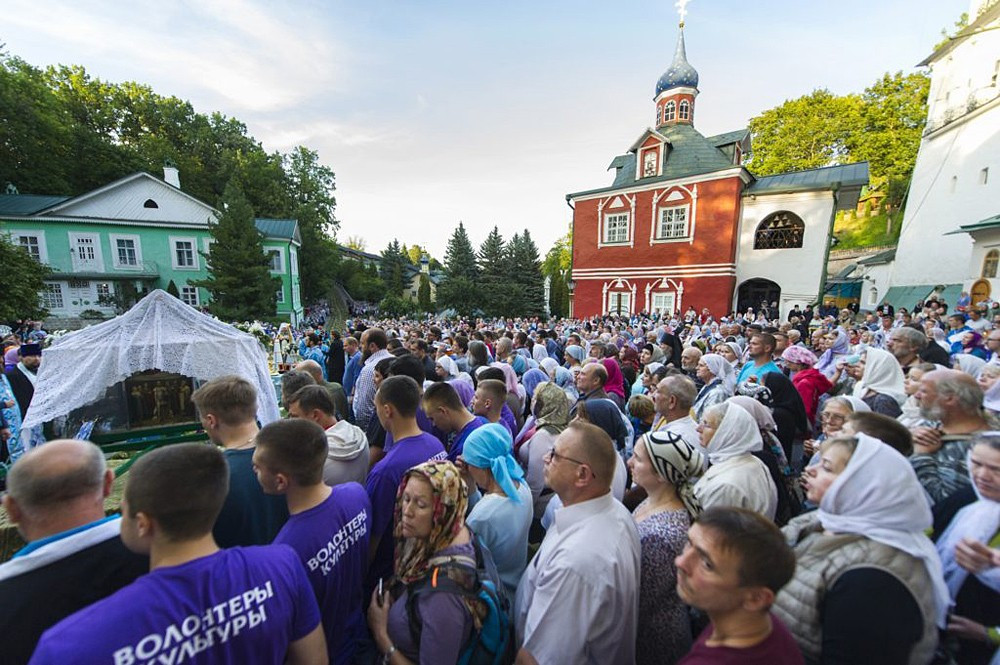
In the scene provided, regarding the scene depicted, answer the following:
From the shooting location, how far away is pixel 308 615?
5.07ft

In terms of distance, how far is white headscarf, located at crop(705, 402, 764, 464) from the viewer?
244 cm

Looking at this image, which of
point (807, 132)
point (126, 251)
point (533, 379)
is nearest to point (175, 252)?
point (126, 251)

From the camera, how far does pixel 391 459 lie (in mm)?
2520

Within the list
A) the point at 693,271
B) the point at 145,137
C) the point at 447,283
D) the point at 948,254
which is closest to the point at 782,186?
the point at 693,271

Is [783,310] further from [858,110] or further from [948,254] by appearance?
[858,110]

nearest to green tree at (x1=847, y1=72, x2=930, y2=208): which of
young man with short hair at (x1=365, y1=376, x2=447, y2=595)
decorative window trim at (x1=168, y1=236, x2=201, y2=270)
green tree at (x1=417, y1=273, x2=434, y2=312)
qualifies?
green tree at (x1=417, y1=273, x2=434, y2=312)

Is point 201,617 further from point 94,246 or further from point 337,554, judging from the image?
point 94,246

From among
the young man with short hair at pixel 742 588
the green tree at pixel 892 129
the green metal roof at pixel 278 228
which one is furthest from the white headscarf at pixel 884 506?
the green tree at pixel 892 129

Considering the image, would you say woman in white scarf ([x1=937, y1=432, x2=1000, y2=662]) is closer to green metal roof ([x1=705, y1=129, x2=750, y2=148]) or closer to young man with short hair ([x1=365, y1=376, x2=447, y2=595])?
young man with short hair ([x1=365, y1=376, x2=447, y2=595])

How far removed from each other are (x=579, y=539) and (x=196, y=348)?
5456 mm

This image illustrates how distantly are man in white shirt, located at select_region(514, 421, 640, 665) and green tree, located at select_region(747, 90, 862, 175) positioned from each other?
4075 centimetres

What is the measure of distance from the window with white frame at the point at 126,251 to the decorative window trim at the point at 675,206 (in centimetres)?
3307

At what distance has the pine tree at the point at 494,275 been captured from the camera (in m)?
30.8

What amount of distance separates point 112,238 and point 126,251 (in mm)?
981
